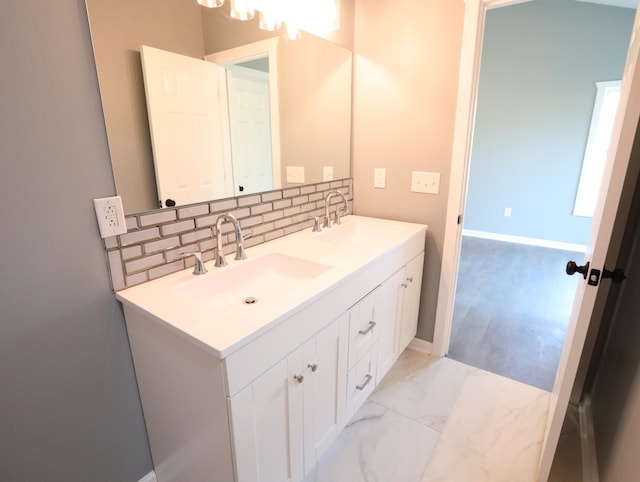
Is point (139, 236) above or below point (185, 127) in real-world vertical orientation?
below

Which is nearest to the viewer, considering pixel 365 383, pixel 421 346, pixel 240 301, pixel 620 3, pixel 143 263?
pixel 143 263

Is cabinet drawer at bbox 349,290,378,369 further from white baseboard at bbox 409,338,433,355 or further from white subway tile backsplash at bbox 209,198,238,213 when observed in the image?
white baseboard at bbox 409,338,433,355

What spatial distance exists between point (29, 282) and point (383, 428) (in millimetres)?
1590

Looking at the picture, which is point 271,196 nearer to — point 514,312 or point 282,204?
point 282,204

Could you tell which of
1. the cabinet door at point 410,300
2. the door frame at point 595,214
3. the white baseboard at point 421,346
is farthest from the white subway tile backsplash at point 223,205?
the white baseboard at point 421,346

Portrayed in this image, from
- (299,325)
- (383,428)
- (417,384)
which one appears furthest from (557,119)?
(299,325)

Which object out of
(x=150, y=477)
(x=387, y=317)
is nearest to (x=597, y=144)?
(x=387, y=317)

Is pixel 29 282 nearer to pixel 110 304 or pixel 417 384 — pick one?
pixel 110 304

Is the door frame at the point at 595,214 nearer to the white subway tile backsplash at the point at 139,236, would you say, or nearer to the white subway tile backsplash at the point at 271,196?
the white subway tile backsplash at the point at 271,196

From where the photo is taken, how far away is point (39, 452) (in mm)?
1035

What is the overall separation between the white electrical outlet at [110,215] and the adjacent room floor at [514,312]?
2.11 m

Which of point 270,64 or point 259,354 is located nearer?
point 259,354

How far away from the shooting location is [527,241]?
15.9ft

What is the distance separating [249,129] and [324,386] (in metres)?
1.21
